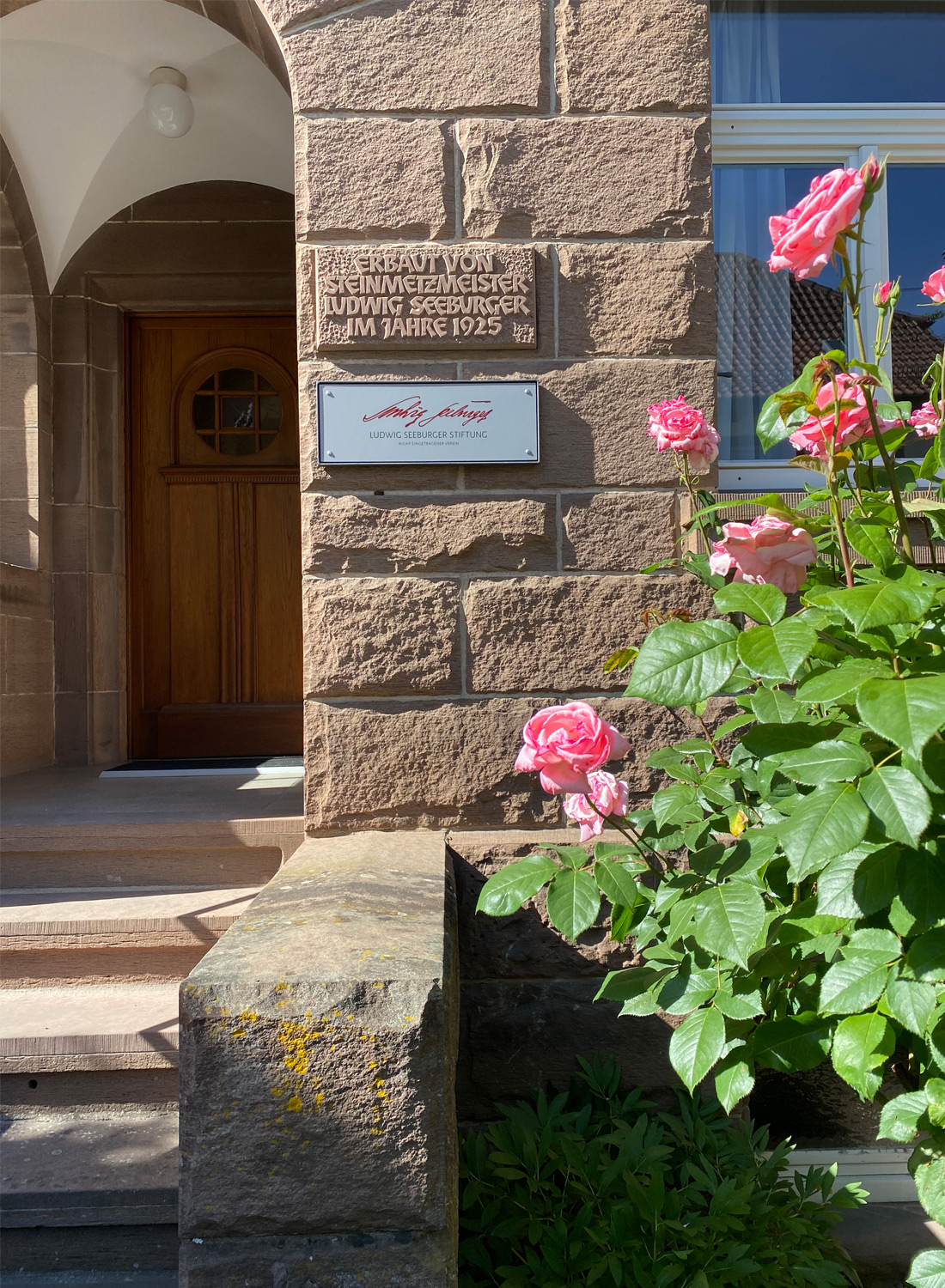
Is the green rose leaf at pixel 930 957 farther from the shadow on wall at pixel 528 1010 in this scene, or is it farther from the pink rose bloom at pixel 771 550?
the shadow on wall at pixel 528 1010

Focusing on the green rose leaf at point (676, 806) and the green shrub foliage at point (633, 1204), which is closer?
the green rose leaf at point (676, 806)

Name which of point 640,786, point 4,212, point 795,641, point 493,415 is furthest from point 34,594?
point 795,641

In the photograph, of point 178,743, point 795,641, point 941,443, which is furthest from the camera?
point 178,743

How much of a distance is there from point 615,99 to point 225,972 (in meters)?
2.12

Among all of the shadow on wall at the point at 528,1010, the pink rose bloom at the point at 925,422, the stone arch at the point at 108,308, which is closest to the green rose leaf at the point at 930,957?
the pink rose bloom at the point at 925,422

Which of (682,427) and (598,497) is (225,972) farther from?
(598,497)

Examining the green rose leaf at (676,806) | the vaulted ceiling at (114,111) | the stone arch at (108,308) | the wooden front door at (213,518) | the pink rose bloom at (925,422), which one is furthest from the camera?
the wooden front door at (213,518)

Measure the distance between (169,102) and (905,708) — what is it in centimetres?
428

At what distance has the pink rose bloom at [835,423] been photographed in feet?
4.14

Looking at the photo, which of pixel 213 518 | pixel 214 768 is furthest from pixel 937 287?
pixel 213 518

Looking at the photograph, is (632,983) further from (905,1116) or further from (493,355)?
(493,355)

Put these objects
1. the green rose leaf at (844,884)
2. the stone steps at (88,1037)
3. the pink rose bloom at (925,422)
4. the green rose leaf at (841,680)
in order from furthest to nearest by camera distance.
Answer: the stone steps at (88,1037) < the pink rose bloom at (925,422) < the green rose leaf at (844,884) < the green rose leaf at (841,680)

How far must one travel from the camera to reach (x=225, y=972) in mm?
1260
